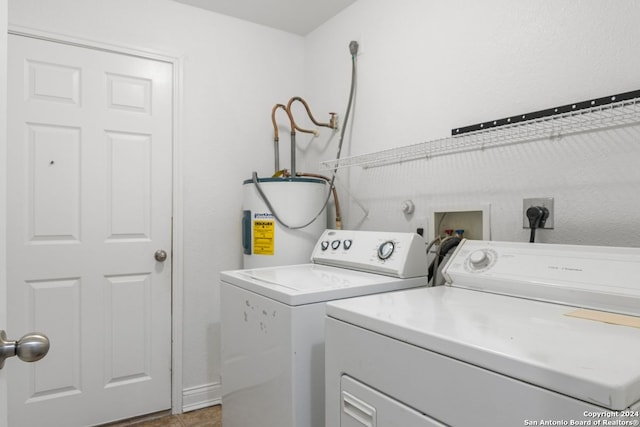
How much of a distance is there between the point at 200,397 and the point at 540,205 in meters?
2.07

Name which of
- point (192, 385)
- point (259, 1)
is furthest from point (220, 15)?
point (192, 385)

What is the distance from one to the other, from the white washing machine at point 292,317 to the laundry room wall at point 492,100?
324 mm

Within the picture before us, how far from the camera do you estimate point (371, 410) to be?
3.07 feet

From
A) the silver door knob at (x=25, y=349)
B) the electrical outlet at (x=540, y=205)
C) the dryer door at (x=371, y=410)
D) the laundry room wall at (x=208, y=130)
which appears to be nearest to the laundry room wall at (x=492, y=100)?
the electrical outlet at (x=540, y=205)

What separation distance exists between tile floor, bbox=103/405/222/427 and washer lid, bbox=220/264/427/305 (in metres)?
0.98

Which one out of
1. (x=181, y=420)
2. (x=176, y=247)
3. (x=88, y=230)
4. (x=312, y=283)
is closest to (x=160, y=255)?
(x=176, y=247)

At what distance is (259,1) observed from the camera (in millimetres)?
2268

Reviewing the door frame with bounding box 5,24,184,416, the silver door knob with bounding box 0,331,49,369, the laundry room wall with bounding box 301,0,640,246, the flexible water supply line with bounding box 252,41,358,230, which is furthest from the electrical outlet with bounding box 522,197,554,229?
the door frame with bounding box 5,24,184,416

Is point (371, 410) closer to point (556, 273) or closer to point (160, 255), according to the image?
point (556, 273)

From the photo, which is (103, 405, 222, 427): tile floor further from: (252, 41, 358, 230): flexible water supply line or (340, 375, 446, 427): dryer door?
(340, 375, 446, 427): dryer door

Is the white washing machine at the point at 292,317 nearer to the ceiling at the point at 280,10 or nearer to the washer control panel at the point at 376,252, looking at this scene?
the washer control panel at the point at 376,252

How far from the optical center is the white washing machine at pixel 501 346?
0.62m

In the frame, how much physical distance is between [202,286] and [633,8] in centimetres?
228

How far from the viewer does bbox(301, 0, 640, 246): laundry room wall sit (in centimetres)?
123
